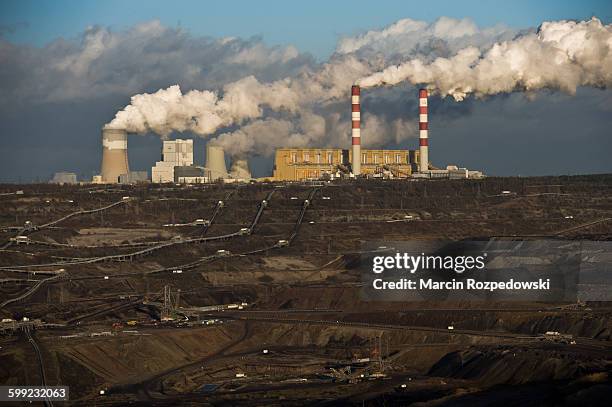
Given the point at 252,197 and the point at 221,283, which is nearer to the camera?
the point at 221,283

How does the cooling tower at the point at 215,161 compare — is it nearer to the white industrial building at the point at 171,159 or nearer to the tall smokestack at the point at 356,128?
the white industrial building at the point at 171,159

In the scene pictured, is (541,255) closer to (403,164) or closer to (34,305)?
(34,305)

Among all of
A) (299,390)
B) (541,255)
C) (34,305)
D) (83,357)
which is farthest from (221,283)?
(299,390)

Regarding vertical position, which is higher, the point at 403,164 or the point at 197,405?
the point at 403,164

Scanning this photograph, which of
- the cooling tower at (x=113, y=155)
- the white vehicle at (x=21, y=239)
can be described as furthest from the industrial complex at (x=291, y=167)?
the white vehicle at (x=21, y=239)

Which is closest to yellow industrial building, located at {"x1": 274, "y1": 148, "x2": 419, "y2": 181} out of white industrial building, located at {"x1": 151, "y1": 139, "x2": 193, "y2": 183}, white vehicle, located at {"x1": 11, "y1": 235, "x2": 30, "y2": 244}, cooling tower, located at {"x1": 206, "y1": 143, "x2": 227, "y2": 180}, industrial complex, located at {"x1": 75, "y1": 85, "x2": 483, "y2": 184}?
industrial complex, located at {"x1": 75, "y1": 85, "x2": 483, "y2": 184}

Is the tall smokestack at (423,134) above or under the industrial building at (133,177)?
above
